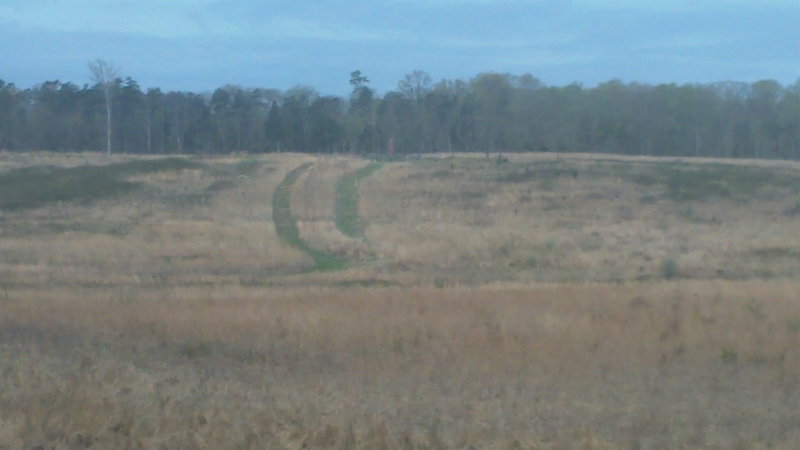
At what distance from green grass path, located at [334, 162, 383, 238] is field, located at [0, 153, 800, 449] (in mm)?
685

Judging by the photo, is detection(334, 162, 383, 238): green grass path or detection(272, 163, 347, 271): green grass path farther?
detection(334, 162, 383, 238): green grass path

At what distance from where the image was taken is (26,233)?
38.9 meters

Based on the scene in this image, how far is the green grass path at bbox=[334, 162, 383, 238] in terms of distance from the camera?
133 ft

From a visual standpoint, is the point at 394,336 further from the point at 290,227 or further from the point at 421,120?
the point at 421,120

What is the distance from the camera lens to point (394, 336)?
13602 millimetres

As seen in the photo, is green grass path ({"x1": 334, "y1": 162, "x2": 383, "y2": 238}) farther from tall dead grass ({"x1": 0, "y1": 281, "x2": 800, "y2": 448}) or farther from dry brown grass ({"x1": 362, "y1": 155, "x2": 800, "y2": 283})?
tall dead grass ({"x1": 0, "y1": 281, "x2": 800, "y2": 448})

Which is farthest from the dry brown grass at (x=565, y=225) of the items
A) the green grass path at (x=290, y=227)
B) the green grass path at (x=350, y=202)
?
the green grass path at (x=290, y=227)

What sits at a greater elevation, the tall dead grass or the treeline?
the treeline

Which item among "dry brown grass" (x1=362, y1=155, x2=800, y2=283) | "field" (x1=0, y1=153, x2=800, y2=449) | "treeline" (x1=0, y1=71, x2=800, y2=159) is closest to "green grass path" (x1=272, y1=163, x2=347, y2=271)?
"field" (x1=0, y1=153, x2=800, y2=449)

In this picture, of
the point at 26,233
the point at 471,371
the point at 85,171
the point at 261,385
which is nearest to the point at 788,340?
the point at 471,371

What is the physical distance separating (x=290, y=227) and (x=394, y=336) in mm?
27080

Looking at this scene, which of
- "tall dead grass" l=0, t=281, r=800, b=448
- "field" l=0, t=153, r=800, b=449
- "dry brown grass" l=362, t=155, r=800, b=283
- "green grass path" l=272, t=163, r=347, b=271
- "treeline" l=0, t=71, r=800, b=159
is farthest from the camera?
"treeline" l=0, t=71, r=800, b=159

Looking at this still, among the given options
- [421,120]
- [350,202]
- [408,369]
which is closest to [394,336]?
[408,369]

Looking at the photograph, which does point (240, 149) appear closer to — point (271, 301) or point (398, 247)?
point (398, 247)
